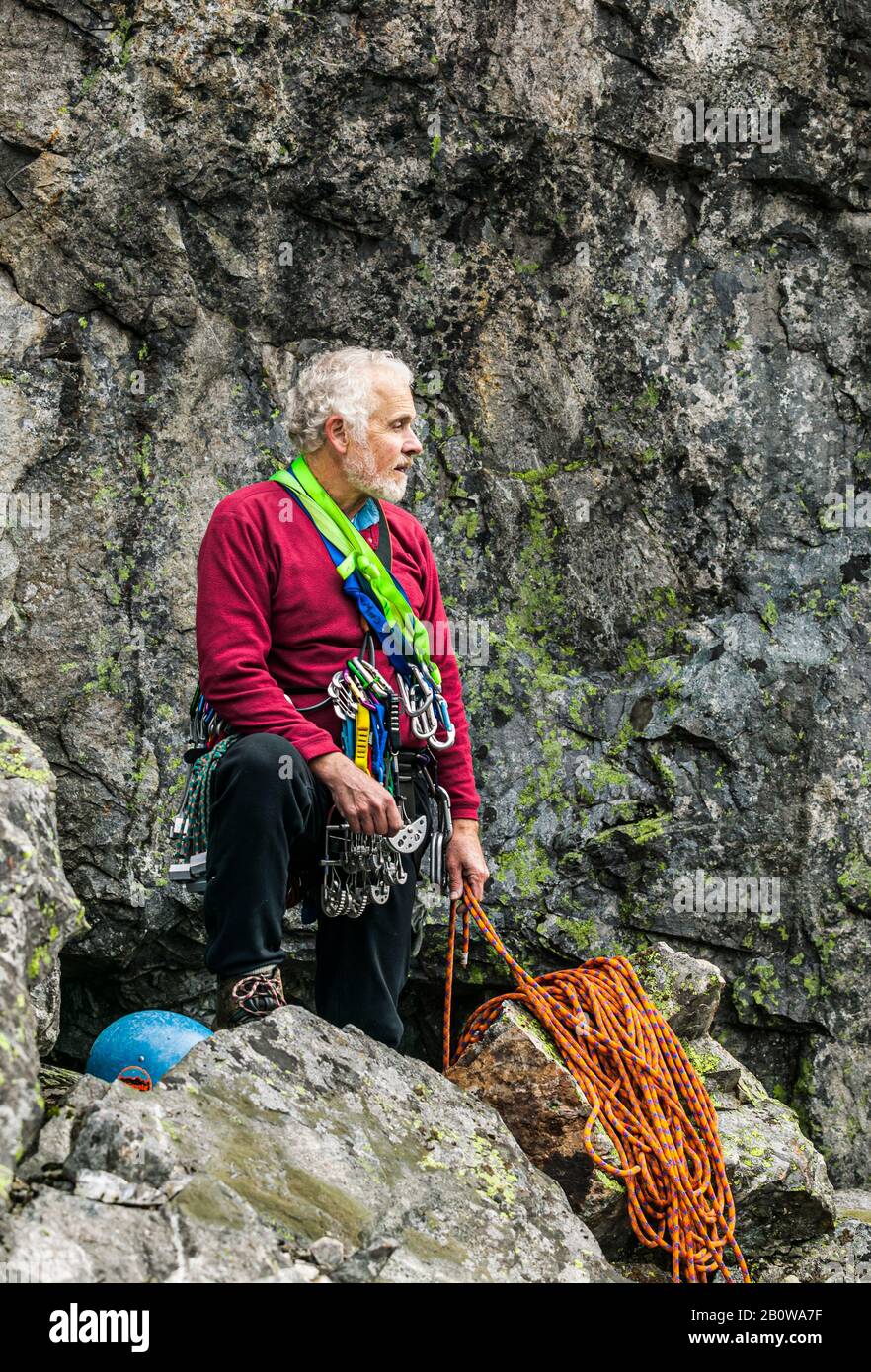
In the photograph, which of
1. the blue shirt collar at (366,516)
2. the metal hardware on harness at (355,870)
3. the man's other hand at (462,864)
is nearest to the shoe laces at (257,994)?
the metal hardware on harness at (355,870)

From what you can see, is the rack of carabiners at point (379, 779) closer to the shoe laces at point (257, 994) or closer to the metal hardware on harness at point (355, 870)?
the metal hardware on harness at point (355, 870)

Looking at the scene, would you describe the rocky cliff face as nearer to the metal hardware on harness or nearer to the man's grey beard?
the man's grey beard

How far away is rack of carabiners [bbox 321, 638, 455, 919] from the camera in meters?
3.93

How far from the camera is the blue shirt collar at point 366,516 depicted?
435cm

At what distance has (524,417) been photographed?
5910 mm

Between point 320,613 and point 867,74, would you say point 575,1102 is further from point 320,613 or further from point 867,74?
point 867,74

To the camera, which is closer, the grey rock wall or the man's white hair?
the grey rock wall

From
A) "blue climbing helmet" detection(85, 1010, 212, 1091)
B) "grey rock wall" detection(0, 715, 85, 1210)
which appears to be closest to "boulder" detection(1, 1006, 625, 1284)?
"grey rock wall" detection(0, 715, 85, 1210)

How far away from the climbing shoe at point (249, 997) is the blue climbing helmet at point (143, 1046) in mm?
502

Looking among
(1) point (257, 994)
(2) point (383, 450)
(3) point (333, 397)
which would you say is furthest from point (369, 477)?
(1) point (257, 994)

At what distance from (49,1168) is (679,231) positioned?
4.56 meters

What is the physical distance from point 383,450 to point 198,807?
3.95ft

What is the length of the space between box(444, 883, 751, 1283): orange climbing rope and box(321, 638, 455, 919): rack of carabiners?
337 millimetres

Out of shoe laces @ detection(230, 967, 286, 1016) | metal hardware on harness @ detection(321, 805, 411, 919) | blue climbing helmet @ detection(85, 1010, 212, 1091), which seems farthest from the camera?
blue climbing helmet @ detection(85, 1010, 212, 1091)
